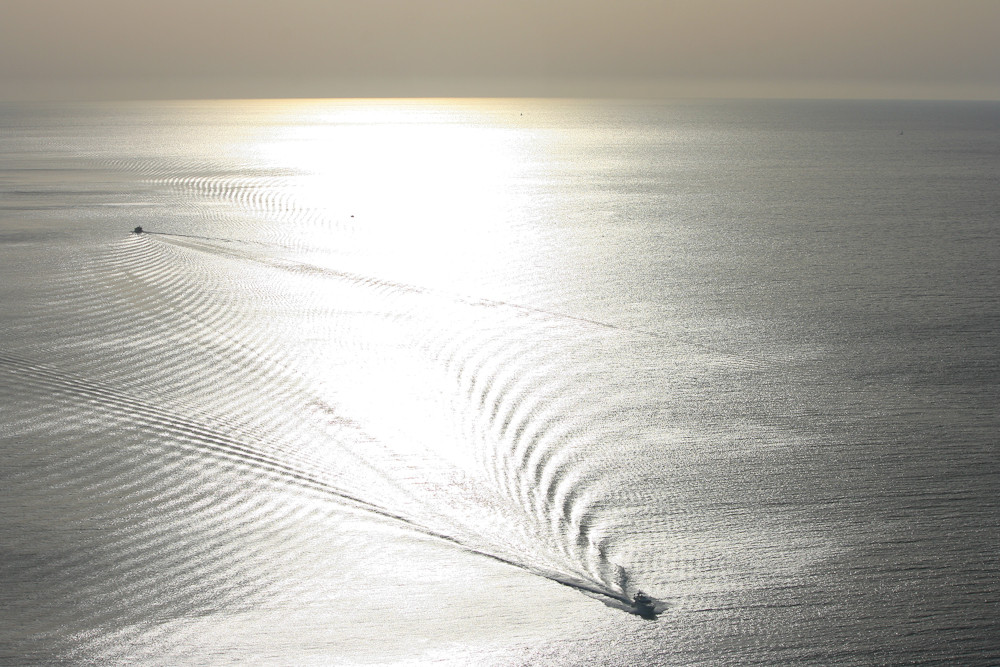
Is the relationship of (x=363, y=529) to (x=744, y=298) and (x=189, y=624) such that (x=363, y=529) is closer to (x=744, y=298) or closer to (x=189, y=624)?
(x=189, y=624)

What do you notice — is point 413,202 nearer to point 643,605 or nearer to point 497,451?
point 497,451

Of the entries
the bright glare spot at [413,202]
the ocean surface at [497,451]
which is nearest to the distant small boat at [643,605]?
the ocean surface at [497,451]

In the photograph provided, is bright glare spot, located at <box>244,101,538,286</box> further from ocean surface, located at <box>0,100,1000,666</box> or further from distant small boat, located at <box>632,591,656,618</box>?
distant small boat, located at <box>632,591,656,618</box>

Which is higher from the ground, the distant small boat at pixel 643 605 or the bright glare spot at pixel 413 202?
the bright glare spot at pixel 413 202

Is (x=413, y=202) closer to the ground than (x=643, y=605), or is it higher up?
higher up

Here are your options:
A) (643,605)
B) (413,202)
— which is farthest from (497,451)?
(413,202)

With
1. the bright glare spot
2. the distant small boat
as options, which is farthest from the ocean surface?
the bright glare spot

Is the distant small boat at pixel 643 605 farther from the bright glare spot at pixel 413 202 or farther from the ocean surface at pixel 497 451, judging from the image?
the bright glare spot at pixel 413 202

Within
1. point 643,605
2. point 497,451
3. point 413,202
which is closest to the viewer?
point 643,605
